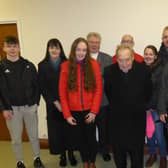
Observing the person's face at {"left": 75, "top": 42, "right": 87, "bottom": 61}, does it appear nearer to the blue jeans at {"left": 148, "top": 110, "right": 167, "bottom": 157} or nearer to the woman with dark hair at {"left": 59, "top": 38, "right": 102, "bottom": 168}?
the woman with dark hair at {"left": 59, "top": 38, "right": 102, "bottom": 168}

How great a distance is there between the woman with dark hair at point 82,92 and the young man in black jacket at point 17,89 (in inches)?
19.3

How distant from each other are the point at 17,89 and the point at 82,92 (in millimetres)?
799

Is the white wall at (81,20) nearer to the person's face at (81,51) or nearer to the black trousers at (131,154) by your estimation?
the person's face at (81,51)

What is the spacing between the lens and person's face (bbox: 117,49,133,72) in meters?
2.36

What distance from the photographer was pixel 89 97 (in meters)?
2.78

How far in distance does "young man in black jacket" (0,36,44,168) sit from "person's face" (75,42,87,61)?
0.69 metres

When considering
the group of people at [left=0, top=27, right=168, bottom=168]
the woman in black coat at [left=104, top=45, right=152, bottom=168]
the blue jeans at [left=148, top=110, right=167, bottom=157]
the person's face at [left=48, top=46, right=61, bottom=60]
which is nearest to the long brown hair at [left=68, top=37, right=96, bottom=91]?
the group of people at [left=0, top=27, right=168, bottom=168]

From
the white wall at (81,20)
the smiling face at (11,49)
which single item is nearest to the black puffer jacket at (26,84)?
the smiling face at (11,49)

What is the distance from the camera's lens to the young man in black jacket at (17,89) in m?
3.06

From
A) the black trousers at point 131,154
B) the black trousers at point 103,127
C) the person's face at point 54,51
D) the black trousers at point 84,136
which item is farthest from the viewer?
the black trousers at point 103,127

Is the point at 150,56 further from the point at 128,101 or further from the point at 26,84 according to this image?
the point at 26,84

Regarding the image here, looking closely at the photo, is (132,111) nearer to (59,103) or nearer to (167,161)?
(59,103)

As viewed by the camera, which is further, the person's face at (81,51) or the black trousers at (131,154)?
the person's face at (81,51)

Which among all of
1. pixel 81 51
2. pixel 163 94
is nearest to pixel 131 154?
Result: pixel 163 94
